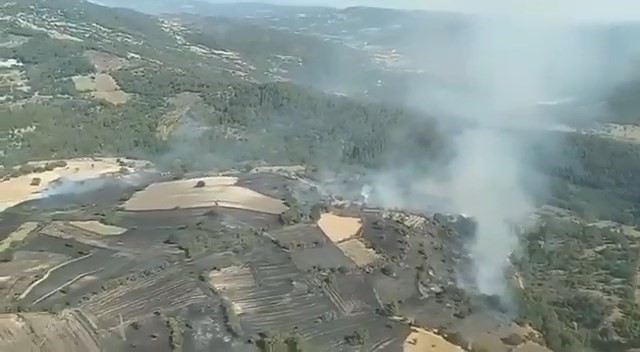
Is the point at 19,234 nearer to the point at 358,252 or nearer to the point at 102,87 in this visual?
the point at 358,252

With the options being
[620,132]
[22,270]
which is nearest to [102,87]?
[22,270]

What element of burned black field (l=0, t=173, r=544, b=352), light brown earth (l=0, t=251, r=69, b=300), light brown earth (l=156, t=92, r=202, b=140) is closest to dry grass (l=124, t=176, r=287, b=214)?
burned black field (l=0, t=173, r=544, b=352)

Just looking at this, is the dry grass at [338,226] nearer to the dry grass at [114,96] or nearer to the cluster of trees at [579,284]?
the cluster of trees at [579,284]

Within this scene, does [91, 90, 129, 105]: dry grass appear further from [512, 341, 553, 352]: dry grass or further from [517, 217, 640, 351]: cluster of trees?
[512, 341, 553, 352]: dry grass

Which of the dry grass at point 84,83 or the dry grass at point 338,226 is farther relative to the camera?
the dry grass at point 84,83

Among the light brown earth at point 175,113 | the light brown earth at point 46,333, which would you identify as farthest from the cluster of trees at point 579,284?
the light brown earth at point 175,113
